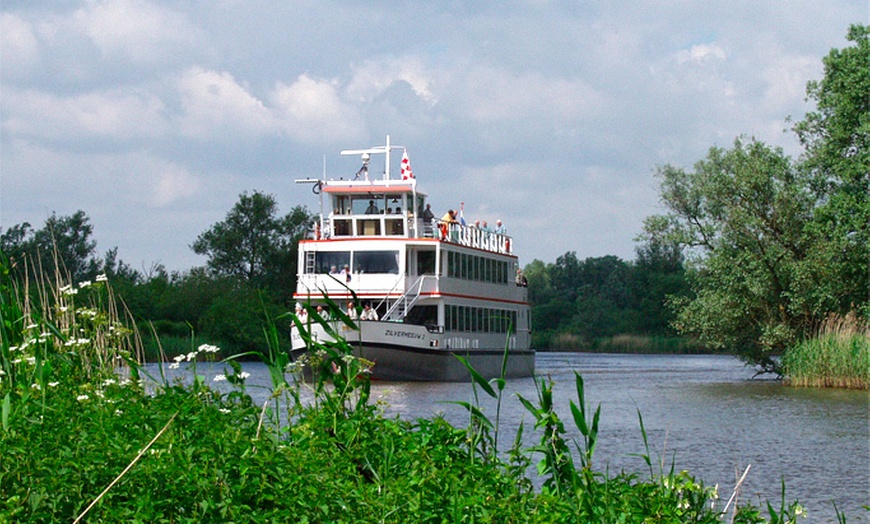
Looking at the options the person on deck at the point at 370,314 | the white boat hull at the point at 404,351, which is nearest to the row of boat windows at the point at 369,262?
the person on deck at the point at 370,314

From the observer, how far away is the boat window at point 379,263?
1240 inches

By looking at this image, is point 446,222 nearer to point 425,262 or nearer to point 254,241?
point 425,262

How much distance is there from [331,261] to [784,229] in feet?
37.3

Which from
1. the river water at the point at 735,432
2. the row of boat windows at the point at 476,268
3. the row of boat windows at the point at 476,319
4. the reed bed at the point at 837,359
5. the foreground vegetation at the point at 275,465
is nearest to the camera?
the foreground vegetation at the point at 275,465

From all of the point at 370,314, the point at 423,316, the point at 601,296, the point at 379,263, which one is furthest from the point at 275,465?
the point at 601,296

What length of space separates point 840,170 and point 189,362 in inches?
961

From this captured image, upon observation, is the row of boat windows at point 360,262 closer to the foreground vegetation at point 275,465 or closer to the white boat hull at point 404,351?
the white boat hull at point 404,351

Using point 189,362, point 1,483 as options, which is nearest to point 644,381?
point 189,362

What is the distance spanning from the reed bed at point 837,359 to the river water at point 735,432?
1.51 ft

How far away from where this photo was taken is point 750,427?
59.7ft

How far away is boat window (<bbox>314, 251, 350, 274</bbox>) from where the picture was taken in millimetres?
31625

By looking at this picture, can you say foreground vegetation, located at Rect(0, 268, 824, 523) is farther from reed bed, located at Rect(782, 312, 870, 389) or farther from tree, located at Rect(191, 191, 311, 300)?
tree, located at Rect(191, 191, 311, 300)

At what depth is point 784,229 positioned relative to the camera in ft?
105

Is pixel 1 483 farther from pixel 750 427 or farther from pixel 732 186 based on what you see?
pixel 732 186
